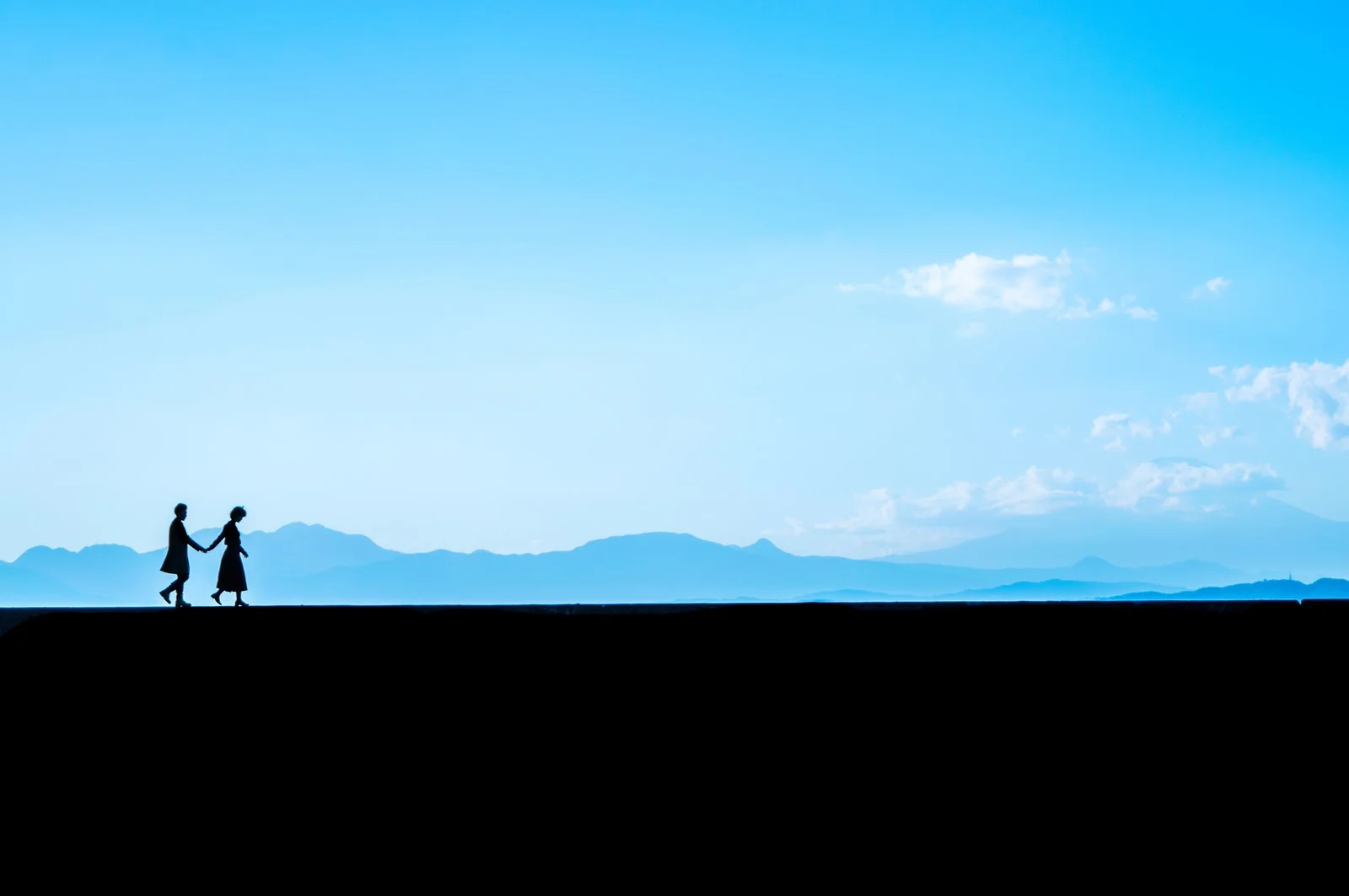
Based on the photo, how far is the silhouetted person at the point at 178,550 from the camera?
1791 centimetres

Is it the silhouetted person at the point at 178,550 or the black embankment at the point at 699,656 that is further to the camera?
the silhouetted person at the point at 178,550

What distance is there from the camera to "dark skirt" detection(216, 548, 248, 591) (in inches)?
720

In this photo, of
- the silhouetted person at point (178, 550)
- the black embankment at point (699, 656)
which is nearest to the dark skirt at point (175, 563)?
the silhouetted person at point (178, 550)

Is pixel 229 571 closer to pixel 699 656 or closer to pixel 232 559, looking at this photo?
pixel 232 559

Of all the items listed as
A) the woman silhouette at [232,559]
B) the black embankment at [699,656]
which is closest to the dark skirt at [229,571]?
the woman silhouette at [232,559]

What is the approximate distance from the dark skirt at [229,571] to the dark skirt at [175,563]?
55cm

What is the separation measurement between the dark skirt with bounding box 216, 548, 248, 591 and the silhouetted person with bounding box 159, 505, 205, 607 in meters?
0.40

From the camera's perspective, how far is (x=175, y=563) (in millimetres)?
18078

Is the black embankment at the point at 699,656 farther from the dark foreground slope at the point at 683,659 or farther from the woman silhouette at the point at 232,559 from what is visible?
the woman silhouette at the point at 232,559

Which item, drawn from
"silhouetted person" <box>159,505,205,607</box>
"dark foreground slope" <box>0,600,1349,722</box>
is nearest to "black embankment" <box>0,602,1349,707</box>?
"dark foreground slope" <box>0,600,1349,722</box>

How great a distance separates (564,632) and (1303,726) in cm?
211

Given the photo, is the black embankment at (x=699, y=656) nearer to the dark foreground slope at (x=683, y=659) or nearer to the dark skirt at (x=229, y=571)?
the dark foreground slope at (x=683, y=659)

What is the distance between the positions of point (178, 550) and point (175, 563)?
21cm

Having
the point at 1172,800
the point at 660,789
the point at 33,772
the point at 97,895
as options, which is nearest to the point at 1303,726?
the point at 1172,800
